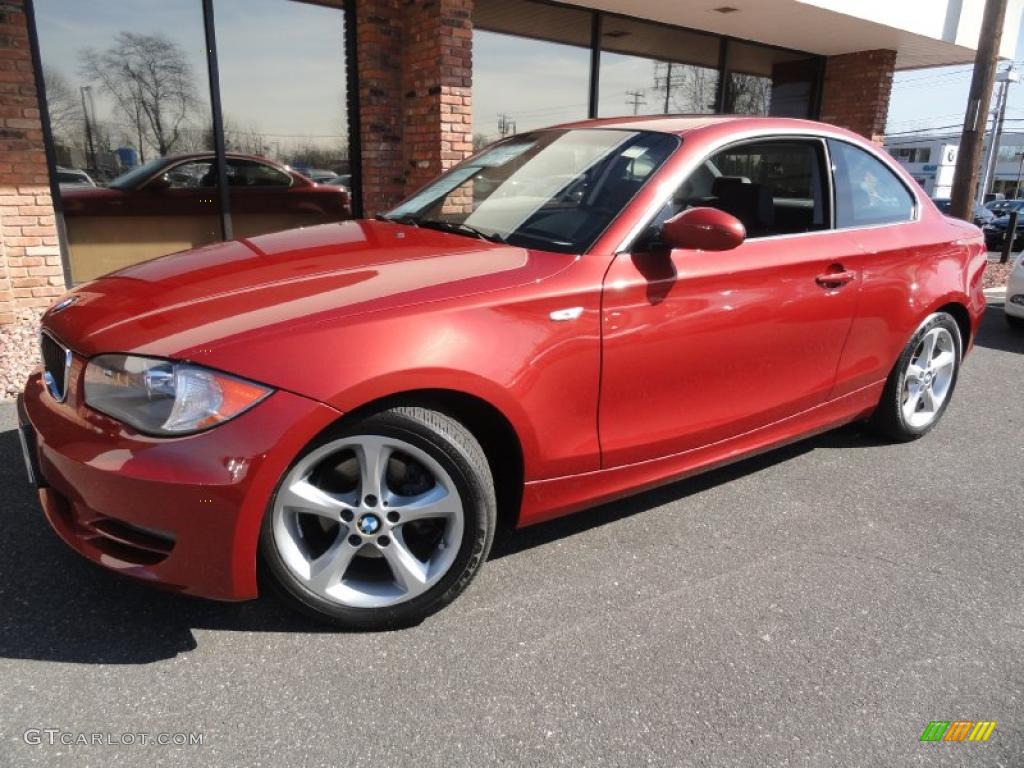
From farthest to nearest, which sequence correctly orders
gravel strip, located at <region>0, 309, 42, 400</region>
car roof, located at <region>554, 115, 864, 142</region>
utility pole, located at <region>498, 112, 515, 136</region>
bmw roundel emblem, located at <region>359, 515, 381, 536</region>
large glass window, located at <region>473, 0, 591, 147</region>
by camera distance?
utility pole, located at <region>498, 112, 515, 136</region>
large glass window, located at <region>473, 0, 591, 147</region>
gravel strip, located at <region>0, 309, 42, 400</region>
car roof, located at <region>554, 115, 864, 142</region>
bmw roundel emblem, located at <region>359, 515, 381, 536</region>

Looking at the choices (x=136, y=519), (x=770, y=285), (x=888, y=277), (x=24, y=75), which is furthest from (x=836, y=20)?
(x=136, y=519)

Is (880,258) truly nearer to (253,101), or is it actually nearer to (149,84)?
(253,101)

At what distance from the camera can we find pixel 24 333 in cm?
558

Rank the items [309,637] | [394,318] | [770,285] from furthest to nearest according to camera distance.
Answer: [770,285]
[309,637]
[394,318]

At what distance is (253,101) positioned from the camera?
284 inches

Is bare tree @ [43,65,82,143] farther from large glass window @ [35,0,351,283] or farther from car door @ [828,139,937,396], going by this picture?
car door @ [828,139,937,396]

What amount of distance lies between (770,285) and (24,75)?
573cm

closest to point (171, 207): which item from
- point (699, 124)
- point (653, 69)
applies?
point (699, 124)

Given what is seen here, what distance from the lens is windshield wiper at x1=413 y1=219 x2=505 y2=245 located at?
2.79 meters

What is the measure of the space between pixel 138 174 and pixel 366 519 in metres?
5.98

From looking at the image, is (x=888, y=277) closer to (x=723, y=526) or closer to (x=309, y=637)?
(x=723, y=526)

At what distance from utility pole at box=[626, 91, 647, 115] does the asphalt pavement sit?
26.7ft

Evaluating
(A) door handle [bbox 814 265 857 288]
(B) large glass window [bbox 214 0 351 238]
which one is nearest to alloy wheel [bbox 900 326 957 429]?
(A) door handle [bbox 814 265 857 288]

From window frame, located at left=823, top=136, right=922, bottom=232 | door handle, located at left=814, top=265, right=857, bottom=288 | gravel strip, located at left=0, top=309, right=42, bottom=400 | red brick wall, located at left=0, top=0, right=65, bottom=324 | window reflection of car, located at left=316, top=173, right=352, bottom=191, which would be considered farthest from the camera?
window reflection of car, located at left=316, top=173, right=352, bottom=191
